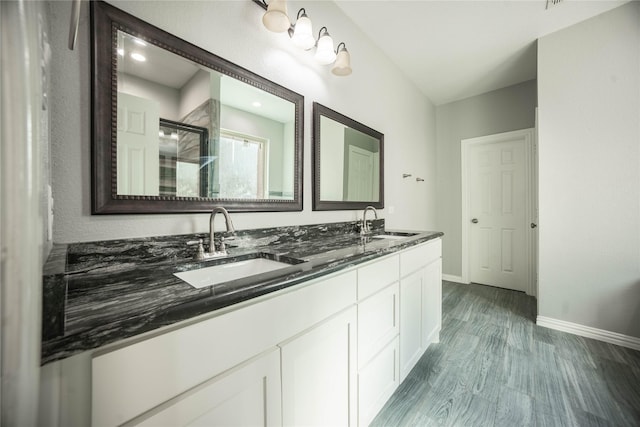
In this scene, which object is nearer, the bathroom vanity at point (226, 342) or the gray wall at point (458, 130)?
the bathroom vanity at point (226, 342)

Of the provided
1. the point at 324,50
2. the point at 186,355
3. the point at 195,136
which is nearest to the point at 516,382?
the point at 186,355

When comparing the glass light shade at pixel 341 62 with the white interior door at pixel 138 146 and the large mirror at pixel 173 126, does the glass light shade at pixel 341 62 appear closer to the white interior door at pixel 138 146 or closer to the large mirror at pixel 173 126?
the large mirror at pixel 173 126

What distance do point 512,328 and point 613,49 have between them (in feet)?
8.14

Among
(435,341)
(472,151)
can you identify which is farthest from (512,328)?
(472,151)

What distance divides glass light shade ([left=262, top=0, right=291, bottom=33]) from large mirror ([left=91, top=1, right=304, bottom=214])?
0.84 feet

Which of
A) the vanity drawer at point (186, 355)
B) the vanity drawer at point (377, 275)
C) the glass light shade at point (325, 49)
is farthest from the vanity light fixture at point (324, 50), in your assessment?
the vanity drawer at point (186, 355)

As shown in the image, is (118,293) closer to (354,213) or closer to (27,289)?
(27,289)

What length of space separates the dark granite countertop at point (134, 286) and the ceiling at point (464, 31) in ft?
6.34

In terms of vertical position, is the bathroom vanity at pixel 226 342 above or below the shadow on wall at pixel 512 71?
below

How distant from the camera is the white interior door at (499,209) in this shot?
10.0ft

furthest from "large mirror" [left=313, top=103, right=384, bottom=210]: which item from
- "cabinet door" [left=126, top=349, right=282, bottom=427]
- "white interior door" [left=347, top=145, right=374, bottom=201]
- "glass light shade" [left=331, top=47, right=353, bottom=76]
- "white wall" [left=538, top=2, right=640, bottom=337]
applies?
"white wall" [left=538, top=2, right=640, bottom=337]

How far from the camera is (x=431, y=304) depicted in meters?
1.86

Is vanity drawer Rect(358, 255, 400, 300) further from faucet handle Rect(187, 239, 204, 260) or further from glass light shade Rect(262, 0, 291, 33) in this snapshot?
glass light shade Rect(262, 0, 291, 33)

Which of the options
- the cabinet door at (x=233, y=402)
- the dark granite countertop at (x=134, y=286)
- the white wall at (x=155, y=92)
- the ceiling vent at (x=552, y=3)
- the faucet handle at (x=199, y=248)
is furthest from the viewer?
the ceiling vent at (x=552, y=3)
